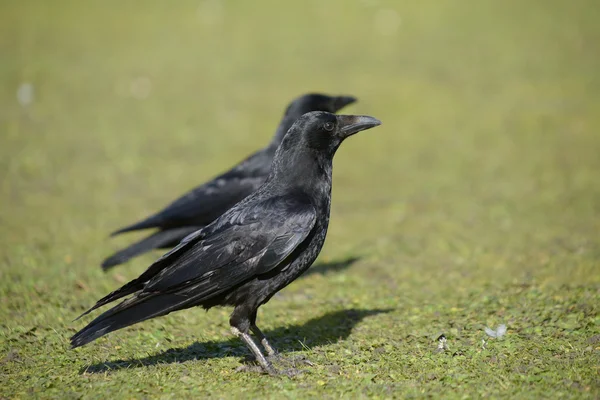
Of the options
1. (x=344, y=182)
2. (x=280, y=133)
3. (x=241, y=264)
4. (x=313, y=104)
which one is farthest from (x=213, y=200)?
(x=344, y=182)

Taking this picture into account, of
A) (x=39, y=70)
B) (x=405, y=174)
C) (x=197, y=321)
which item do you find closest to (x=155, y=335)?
(x=197, y=321)

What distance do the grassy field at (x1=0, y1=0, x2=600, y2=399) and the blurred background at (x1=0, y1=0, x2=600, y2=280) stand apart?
0.07m

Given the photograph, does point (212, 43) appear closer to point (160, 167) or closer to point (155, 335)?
point (160, 167)

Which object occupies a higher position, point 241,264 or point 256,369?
point 241,264

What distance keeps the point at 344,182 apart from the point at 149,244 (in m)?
6.39

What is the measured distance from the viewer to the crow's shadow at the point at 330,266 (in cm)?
892

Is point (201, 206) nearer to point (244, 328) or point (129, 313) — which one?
point (244, 328)

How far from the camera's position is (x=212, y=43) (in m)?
22.7

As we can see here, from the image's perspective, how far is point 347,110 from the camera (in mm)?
16656

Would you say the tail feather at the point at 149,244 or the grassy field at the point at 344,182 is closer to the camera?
the grassy field at the point at 344,182

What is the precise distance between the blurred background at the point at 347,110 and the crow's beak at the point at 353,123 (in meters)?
3.31

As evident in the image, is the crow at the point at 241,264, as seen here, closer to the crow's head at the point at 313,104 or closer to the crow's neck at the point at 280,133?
the crow's neck at the point at 280,133

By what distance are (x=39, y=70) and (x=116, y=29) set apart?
3.93m

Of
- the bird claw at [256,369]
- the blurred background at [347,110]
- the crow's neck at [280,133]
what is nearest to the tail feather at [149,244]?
the blurred background at [347,110]
